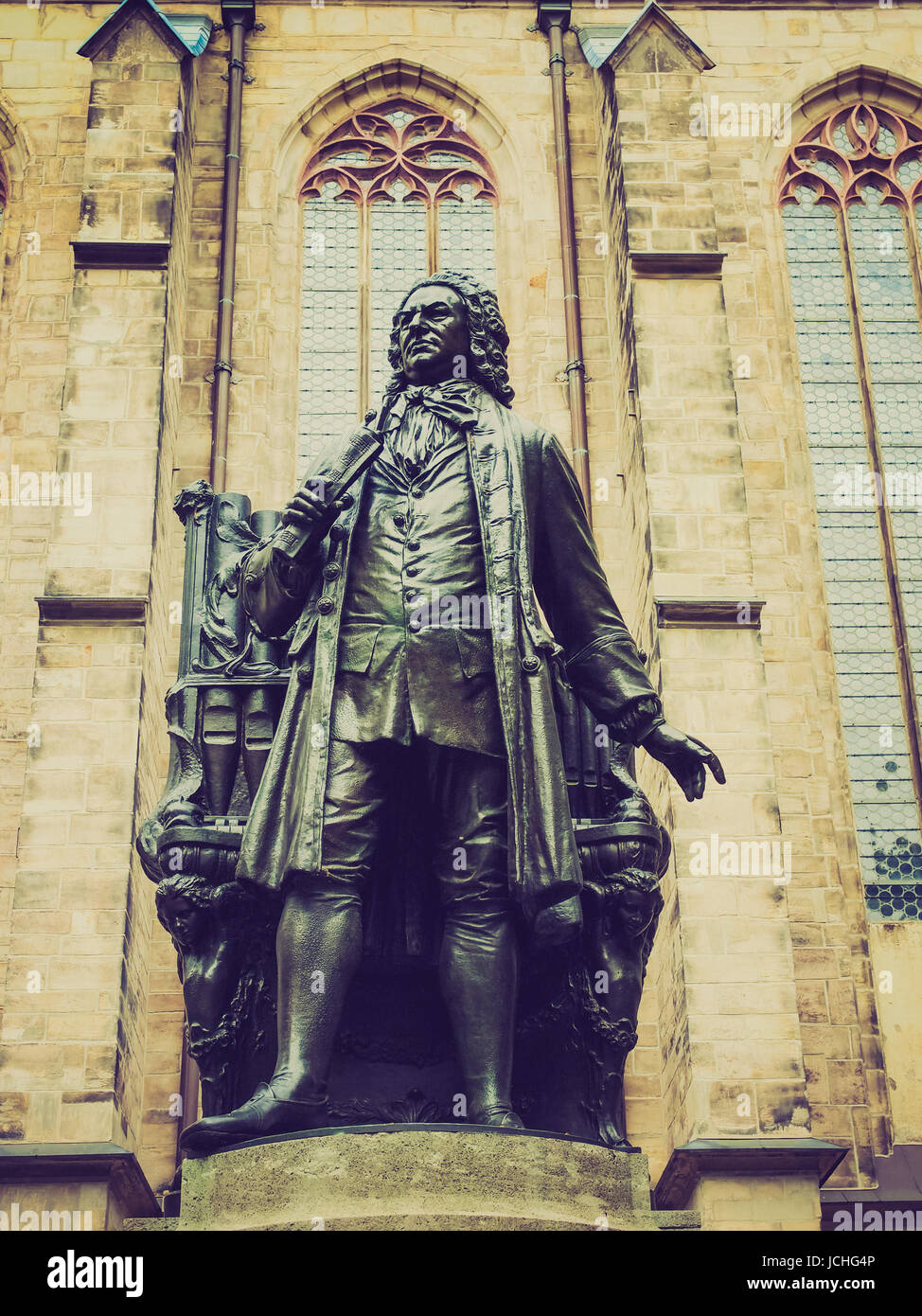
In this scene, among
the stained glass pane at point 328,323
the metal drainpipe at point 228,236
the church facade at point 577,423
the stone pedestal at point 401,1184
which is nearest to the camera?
the stone pedestal at point 401,1184

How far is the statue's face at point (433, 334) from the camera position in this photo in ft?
19.4

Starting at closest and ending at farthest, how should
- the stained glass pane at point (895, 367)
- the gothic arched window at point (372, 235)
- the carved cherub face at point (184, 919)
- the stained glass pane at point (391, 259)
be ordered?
the carved cherub face at point (184, 919) < the stained glass pane at point (895, 367) < the gothic arched window at point (372, 235) < the stained glass pane at point (391, 259)

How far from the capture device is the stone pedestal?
443 centimetres

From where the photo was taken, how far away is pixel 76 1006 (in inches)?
391

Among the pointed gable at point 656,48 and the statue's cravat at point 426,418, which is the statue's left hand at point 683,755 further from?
the pointed gable at point 656,48

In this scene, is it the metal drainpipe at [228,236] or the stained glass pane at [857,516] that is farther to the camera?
the metal drainpipe at [228,236]

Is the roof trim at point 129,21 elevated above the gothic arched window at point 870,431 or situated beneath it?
elevated above

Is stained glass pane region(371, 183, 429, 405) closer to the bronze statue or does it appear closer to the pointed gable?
the pointed gable

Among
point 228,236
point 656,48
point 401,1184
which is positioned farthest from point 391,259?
point 401,1184

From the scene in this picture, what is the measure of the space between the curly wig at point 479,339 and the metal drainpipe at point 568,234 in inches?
256

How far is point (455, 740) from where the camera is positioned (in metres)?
5.18

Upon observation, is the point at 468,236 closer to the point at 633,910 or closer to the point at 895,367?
the point at 895,367

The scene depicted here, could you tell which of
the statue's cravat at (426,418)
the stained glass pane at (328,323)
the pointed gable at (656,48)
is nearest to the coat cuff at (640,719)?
the statue's cravat at (426,418)

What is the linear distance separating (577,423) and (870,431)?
87.8 inches
